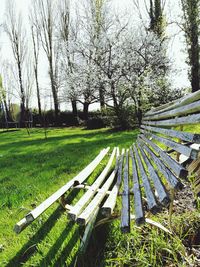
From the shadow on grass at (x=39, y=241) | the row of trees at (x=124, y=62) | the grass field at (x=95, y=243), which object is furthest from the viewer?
the row of trees at (x=124, y=62)

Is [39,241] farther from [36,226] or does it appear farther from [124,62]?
[124,62]

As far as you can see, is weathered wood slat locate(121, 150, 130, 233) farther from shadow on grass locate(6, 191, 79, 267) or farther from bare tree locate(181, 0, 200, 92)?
bare tree locate(181, 0, 200, 92)

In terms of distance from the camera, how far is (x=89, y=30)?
19.2m

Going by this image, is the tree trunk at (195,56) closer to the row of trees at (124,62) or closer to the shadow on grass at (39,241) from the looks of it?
the row of trees at (124,62)

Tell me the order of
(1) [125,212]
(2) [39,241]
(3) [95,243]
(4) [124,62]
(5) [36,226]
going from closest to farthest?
(1) [125,212] < (3) [95,243] < (2) [39,241] < (5) [36,226] < (4) [124,62]

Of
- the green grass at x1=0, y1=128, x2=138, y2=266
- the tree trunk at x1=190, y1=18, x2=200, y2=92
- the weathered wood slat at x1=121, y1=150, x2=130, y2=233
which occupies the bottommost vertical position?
the green grass at x1=0, y1=128, x2=138, y2=266

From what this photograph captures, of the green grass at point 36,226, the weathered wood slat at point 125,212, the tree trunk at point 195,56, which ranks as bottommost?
the green grass at point 36,226

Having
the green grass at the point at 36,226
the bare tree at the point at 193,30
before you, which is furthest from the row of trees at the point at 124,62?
the green grass at the point at 36,226

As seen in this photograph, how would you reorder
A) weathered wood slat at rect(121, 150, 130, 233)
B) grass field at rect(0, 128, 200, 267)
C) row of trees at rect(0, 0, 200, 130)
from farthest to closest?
row of trees at rect(0, 0, 200, 130) < grass field at rect(0, 128, 200, 267) < weathered wood slat at rect(121, 150, 130, 233)

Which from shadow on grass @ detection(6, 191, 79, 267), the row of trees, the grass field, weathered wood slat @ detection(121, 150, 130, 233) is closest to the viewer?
weathered wood slat @ detection(121, 150, 130, 233)

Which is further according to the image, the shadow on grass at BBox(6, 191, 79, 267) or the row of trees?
the row of trees

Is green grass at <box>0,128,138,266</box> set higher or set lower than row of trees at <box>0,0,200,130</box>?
lower

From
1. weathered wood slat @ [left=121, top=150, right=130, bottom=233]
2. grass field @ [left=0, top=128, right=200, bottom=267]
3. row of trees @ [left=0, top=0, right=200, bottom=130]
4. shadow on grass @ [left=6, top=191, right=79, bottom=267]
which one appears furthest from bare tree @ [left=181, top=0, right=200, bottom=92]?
weathered wood slat @ [left=121, top=150, right=130, bottom=233]

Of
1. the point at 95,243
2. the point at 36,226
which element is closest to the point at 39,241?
the point at 36,226
